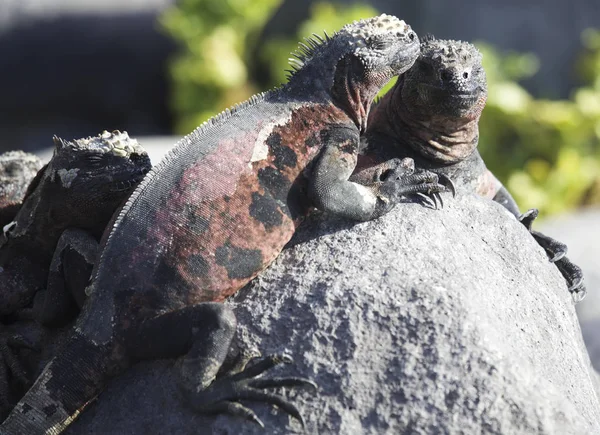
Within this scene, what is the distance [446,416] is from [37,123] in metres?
9.05

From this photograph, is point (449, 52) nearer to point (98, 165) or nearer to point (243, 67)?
point (98, 165)

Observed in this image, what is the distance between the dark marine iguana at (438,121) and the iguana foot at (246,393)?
0.86 meters

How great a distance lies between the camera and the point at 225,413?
8.14ft

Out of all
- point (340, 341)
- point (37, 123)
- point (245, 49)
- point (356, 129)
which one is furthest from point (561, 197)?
point (37, 123)

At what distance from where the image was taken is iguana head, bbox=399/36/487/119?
3.11 metres

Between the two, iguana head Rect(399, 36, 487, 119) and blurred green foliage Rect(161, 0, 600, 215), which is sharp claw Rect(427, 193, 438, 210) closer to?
iguana head Rect(399, 36, 487, 119)

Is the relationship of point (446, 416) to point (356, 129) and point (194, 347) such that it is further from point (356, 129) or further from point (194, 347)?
point (356, 129)

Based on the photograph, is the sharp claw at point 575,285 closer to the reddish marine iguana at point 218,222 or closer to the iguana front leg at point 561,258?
the iguana front leg at point 561,258

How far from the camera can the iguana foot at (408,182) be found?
115 inches

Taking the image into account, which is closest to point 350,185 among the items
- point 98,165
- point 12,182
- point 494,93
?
point 98,165

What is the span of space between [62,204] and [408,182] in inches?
51.5

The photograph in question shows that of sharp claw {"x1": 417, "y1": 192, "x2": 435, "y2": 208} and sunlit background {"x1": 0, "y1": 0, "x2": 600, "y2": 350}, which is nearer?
sharp claw {"x1": 417, "y1": 192, "x2": 435, "y2": 208}

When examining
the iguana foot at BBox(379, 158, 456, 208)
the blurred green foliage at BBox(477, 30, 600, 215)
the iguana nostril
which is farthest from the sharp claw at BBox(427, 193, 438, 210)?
the blurred green foliage at BBox(477, 30, 600, 215)

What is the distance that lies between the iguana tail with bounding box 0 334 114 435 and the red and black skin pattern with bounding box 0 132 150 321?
587 millimetres
